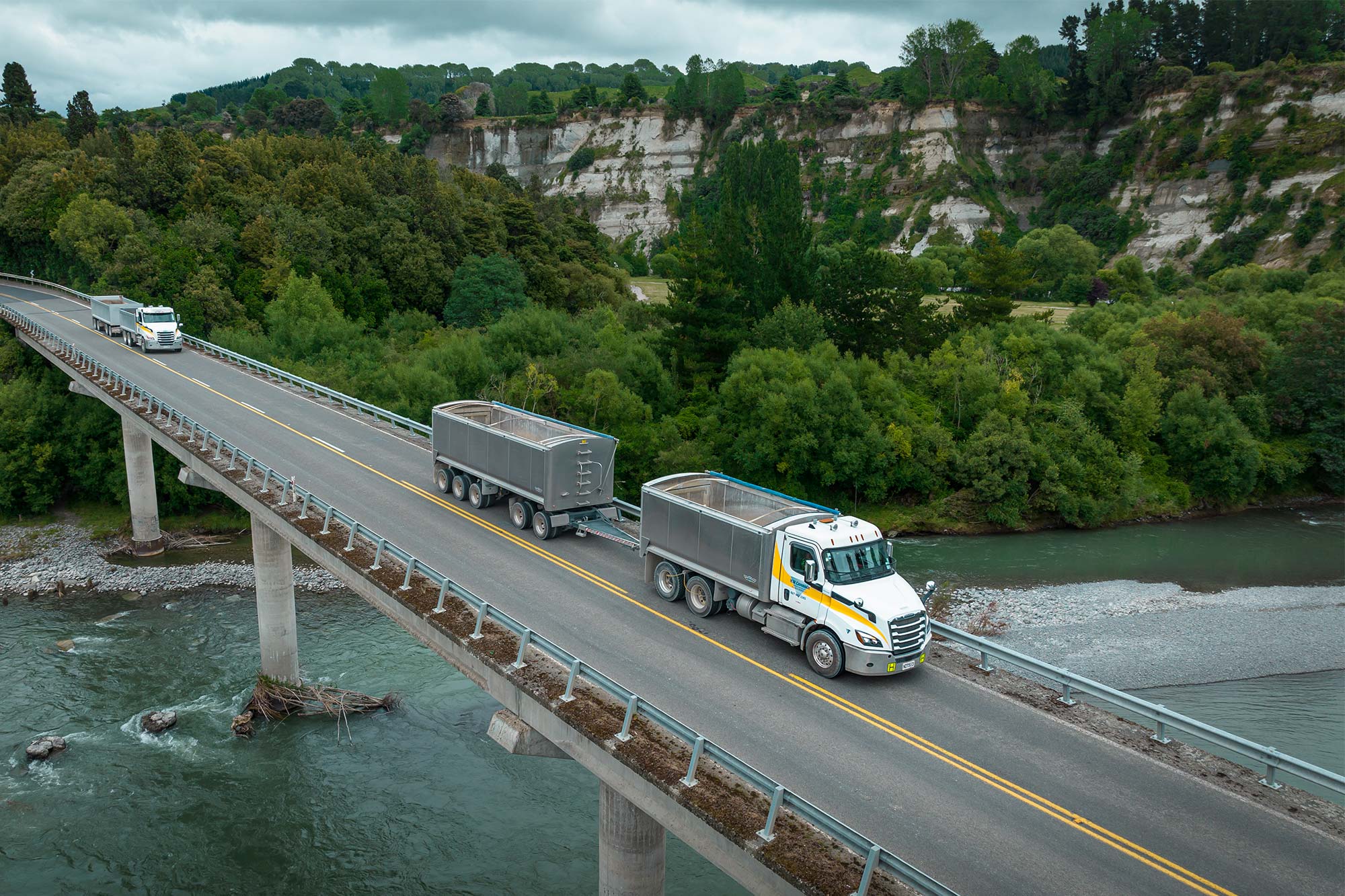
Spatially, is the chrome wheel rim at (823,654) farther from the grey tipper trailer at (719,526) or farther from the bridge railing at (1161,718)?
the bridge railing at (1161,718)

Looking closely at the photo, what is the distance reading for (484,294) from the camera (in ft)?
244

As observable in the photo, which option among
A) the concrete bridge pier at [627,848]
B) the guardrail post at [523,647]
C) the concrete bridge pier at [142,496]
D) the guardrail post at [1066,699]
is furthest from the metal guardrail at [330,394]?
the guardrail post at [1066,699]

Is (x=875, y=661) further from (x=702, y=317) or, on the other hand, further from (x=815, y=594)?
Answer: (x=702, y=317)

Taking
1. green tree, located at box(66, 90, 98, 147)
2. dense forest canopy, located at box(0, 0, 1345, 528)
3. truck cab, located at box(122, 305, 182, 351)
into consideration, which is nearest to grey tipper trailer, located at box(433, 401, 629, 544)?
dense forest canopy, located at box(0, 0, 1345, 528)

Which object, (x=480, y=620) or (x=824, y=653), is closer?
(x=824, y=653)

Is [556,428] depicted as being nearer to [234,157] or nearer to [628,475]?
[628,475]

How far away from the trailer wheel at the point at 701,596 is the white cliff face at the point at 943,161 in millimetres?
99661

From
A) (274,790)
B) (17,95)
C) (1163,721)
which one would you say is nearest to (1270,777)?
(1163,721)

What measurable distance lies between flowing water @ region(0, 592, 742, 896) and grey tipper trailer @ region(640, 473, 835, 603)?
833 centimetres

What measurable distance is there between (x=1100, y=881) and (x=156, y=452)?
56.0 meters

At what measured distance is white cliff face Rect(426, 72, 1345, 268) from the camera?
104 metres

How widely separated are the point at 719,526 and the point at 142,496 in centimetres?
4147

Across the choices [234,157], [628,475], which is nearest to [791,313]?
[628,475]

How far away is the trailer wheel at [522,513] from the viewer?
25844mm
